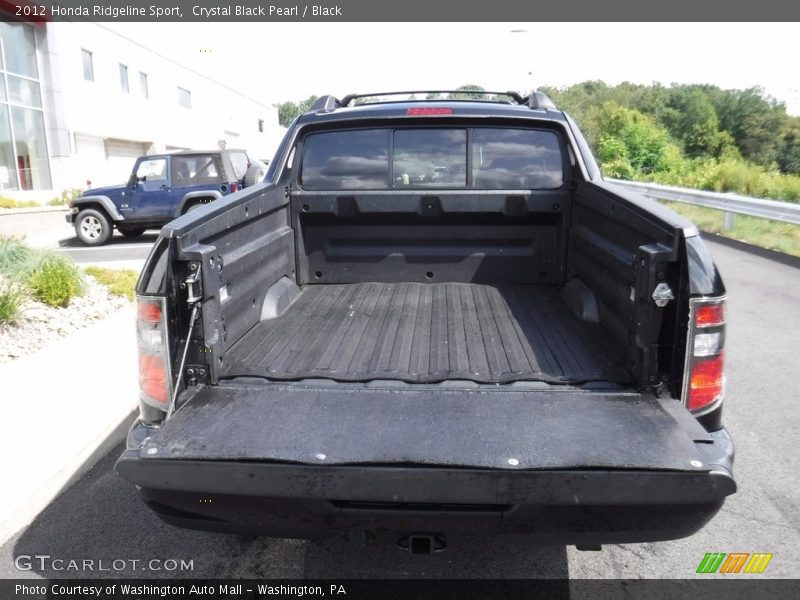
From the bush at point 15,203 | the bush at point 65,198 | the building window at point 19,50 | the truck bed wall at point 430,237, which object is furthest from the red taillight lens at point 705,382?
the building window at point 19,50

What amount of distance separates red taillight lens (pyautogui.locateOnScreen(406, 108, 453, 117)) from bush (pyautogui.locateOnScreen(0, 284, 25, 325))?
192 inches

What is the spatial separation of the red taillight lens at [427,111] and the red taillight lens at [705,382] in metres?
2.34

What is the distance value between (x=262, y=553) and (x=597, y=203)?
2.55 meters

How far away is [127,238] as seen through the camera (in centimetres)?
1616

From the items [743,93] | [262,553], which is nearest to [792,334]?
[262,553]

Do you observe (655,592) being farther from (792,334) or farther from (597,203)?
(792,334)

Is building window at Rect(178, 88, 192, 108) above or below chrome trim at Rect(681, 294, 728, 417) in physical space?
above

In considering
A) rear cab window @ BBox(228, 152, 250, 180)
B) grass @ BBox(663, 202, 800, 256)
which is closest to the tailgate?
grass @ BBox(663, 202, 800, 256)

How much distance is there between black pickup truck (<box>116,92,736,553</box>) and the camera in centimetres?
212

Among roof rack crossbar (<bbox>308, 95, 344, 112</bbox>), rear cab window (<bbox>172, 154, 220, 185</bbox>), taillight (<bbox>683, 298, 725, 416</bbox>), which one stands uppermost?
roof rack crossbar (<bbox>308, 95, 344, 112</bbox>)

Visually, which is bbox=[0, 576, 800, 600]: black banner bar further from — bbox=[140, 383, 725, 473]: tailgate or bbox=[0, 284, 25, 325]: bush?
bbox=[0, 284, 25, 325]: bush

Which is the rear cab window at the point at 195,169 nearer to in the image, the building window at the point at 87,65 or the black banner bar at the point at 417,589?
the black banner bar at the point at 417,589

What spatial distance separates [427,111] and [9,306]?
4.99 metres

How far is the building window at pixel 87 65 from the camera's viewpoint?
90.1 ft
